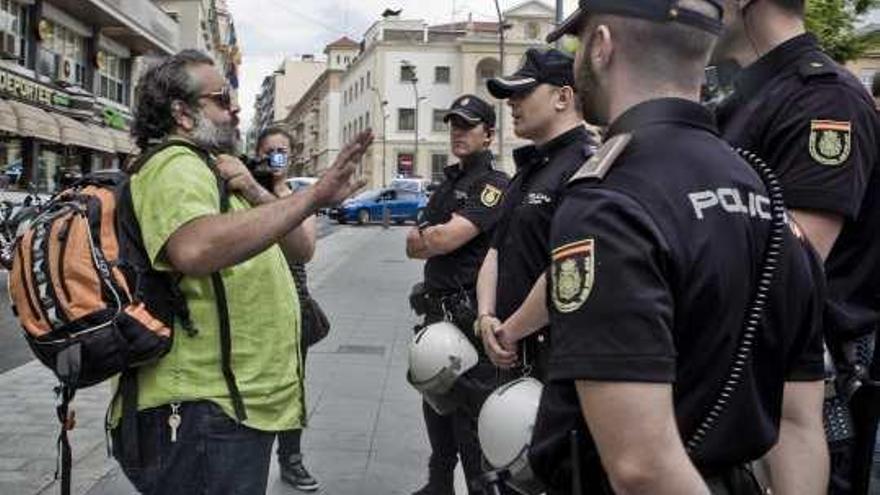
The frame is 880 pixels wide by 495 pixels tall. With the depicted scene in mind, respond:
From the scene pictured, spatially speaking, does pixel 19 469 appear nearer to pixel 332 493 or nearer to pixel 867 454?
pixel 332 493

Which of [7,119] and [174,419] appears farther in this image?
[7,119]

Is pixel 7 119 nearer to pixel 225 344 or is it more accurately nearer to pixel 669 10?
pixel 225 344

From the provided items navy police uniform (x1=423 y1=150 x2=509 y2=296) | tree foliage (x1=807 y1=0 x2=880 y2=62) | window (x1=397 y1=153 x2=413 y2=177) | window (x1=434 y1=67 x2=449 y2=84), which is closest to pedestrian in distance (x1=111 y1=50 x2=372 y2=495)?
navy police uniform (x1=423 y1=150 x2=509 y2=296)

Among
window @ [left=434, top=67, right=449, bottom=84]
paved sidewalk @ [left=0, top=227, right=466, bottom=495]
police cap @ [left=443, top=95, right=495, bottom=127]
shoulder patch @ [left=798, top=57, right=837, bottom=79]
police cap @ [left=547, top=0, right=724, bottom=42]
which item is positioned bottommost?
paved sidewalk @ [left=0, top=227, right=466, bottom=495]

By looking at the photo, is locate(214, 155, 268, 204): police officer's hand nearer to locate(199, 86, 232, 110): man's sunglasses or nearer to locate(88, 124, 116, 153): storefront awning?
locate(199, 86, 232, 110): man's sunglasses

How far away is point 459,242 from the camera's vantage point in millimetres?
4438

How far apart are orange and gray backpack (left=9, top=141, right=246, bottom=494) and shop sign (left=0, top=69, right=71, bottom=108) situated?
24.6 metres

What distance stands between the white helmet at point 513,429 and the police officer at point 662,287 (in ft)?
1.64

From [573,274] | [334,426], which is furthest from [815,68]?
[334,426]

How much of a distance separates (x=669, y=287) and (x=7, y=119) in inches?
977

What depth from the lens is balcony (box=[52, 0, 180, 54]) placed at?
108 ft

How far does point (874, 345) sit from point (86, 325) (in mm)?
2131

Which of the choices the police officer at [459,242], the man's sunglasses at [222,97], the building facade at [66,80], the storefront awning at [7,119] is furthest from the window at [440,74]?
the man's sunglasses at [222,97]

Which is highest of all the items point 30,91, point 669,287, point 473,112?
point 30,91
